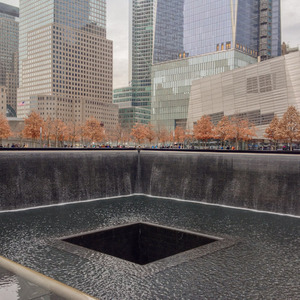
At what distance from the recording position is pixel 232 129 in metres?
61.0

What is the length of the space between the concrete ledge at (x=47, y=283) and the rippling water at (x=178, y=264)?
208 inches

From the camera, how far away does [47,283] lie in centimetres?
473

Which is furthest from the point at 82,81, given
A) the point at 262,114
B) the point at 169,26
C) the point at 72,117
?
the point at 262,114

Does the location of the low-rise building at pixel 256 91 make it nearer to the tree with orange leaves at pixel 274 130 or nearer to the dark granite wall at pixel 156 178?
the tree with orange leaves at pixel 274 130

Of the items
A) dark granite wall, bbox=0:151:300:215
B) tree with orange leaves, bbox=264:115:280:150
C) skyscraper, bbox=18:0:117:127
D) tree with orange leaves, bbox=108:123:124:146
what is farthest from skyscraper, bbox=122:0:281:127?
dark granite wall, bbox=0:151:300:215

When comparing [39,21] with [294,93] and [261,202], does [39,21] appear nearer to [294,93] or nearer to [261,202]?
[294,93]

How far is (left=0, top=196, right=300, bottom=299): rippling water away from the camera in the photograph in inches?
416

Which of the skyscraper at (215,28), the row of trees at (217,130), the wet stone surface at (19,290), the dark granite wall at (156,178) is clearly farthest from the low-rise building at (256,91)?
the wet stone surface at (19,290)

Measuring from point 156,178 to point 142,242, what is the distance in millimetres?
15310

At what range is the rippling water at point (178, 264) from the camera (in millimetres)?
10570

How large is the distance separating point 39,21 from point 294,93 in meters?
160

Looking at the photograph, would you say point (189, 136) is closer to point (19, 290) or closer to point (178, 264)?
point (178, 264)

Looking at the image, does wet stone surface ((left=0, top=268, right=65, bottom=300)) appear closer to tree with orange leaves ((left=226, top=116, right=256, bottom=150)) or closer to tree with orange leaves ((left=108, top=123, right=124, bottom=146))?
tree with orange leaves ((left=226, top=116, right=256, bottom=150))

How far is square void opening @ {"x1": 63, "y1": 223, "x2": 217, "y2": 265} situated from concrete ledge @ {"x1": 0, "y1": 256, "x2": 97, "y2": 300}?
11032 mm
